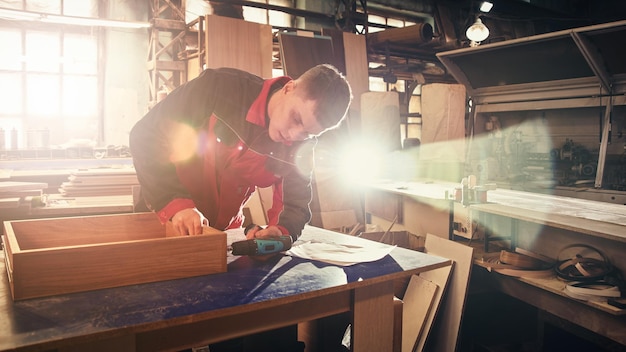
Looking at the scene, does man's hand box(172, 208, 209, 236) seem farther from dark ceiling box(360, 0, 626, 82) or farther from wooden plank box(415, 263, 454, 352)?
dark ceiling box(360, 0, 626, 82)

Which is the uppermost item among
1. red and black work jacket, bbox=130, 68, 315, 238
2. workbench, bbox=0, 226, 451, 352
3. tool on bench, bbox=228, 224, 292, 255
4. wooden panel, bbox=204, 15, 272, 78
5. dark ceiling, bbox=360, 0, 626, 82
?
dark ceiling, bbox=360, 0, 626, 82

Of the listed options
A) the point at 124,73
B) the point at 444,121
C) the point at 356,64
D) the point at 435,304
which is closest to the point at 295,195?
the point at 435,304

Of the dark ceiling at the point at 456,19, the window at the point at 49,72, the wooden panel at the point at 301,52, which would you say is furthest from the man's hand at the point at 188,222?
the window at the point at 49,72

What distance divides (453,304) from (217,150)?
1873 mm

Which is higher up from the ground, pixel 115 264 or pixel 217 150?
pixel 217 150

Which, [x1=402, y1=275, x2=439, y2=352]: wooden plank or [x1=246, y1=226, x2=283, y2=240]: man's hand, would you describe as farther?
[x1=402, y1=275, x2=439, y2=352]: wooden plank

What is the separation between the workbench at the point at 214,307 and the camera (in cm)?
108

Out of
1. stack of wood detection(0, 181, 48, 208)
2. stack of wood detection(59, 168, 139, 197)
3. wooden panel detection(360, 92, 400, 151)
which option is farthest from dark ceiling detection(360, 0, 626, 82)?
stack of wood detection(0, 181, 48, 208)

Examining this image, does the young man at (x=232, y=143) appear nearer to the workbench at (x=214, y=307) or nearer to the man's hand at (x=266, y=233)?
the man's hand at (x=266, y=233)

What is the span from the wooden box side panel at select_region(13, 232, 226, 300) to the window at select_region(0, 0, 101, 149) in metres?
6.41

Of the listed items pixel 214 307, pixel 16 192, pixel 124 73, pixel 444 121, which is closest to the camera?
pixel 214 307

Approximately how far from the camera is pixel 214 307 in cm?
121

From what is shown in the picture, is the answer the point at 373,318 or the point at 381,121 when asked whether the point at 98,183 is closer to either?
the point at 381,121

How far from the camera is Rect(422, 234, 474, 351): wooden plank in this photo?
2.86m
